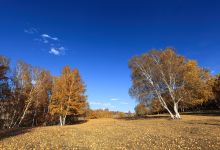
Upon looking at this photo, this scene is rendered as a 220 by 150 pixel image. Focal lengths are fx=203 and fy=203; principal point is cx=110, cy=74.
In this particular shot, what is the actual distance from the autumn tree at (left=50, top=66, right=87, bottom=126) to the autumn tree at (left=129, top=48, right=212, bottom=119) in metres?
9.64

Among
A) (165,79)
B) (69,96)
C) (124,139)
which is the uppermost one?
(165,79)

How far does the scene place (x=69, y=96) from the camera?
121ft

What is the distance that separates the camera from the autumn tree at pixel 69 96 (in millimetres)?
36469

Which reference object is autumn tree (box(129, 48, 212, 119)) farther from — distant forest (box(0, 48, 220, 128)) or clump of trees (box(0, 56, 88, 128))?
clump of trees (box(0, 56, 88, 128))

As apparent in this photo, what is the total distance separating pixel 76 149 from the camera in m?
11.6

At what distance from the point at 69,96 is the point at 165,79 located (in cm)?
1792

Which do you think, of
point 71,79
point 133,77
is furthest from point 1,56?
point 133,77

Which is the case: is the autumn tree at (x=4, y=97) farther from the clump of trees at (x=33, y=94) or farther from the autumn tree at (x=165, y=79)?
the autumn tree at (x=165, y=79)

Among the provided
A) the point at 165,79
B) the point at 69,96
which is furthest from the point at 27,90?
the point at 165,79

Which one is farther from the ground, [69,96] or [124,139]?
[69,96]

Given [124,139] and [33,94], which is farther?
[33,94]

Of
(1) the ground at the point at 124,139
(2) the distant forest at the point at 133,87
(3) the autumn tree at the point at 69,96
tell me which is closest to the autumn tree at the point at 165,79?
(2) the distant forest at the point at 133,87

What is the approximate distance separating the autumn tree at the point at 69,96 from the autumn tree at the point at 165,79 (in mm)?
9636

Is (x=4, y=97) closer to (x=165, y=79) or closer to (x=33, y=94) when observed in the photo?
(x=33, y=94)
